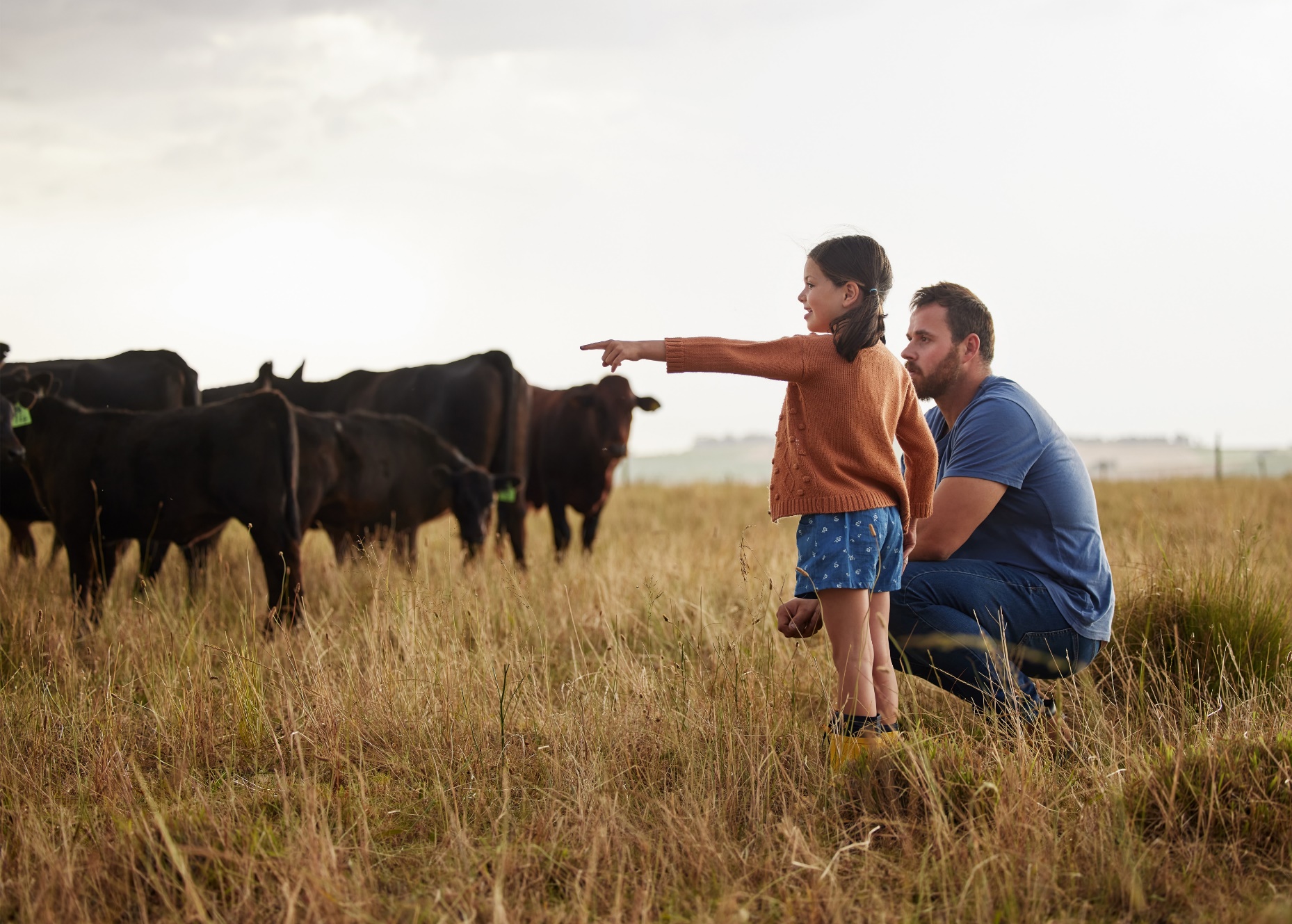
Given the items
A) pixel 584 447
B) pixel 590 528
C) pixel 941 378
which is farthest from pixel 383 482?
pixel 941 378

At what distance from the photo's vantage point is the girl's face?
10.6ft

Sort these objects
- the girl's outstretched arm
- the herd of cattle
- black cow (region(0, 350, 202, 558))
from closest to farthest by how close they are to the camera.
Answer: the girl's outstretched arm → the herd of cattle → black cow (region(0, 350, 202, 558))

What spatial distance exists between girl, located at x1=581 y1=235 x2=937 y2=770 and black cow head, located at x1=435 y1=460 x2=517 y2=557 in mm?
5747

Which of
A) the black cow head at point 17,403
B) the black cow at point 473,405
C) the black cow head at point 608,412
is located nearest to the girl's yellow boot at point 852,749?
the black cow head at point 17,403

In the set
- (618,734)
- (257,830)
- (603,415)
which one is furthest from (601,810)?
(603,415)

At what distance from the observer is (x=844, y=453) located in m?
3.19

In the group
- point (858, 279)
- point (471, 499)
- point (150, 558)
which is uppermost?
point (858, 279)

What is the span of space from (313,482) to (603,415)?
4.23 m

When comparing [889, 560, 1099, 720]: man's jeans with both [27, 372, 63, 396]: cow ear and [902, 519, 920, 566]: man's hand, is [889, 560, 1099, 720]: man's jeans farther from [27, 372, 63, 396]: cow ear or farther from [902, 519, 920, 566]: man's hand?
[27, 372, 63, 396]: cow ear

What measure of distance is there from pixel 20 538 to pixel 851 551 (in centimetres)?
818

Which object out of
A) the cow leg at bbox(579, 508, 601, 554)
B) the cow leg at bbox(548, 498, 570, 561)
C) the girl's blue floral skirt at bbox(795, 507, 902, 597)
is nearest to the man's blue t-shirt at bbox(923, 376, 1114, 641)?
the girl's blue floral skirt at bbox(795, 507, 902, 597)

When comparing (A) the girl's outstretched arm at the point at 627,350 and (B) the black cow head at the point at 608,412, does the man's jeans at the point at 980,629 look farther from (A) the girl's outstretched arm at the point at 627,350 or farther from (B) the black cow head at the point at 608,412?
(B) the black cow head at the point at 608,412

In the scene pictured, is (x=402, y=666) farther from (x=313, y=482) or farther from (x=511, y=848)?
(x=313, y=482)

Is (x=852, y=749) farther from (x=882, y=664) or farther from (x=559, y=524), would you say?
(x=559, y=524)
